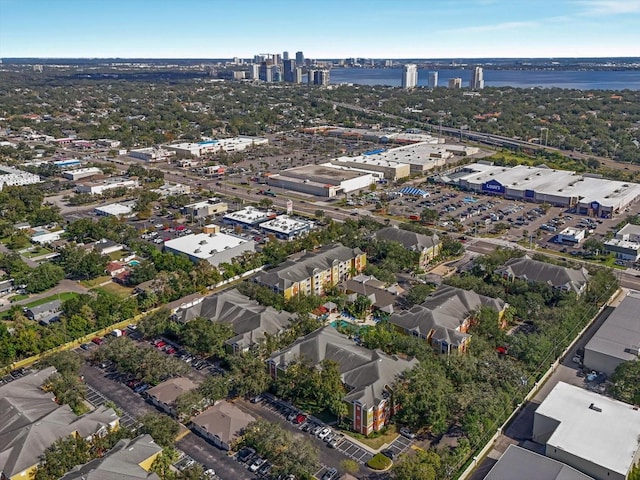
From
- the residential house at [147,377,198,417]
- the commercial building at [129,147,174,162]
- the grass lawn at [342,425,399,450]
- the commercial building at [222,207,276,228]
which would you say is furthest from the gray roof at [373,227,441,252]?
the commercial building at [129,147,174,162]

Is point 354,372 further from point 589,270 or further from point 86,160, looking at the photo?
point 86,160

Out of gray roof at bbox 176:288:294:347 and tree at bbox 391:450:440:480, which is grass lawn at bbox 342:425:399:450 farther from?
gray roof at bbox 176:288:294:347

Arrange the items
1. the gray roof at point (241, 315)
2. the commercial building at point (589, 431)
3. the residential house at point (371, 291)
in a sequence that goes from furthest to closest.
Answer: the residential house at point (371, 291) → the gray roof at point (241, 315) → the commercial building at point (589, 431)

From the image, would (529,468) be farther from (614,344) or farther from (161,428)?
(161,428)

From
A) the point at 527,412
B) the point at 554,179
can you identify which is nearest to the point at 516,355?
the point at 527,412

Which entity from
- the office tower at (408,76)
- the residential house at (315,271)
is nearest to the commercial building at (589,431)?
the residential house at (315,271)

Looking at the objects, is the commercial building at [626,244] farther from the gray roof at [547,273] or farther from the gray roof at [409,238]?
the gray roof at [409,238]
